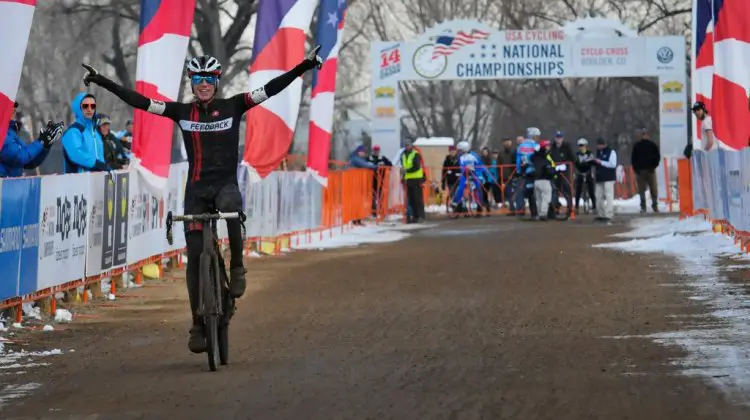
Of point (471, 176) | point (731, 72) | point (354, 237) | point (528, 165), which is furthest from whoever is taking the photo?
point (471, 176)

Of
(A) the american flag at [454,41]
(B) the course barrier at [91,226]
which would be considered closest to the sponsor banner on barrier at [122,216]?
(B) the course barrier at [91,226]

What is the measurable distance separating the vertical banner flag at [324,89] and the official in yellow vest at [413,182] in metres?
8.06

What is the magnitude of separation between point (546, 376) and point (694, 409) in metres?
1.39

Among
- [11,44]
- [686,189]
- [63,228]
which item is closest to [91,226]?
[63,228]

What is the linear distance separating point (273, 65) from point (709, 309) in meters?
9.51

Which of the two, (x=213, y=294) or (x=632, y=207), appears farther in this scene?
(x=632, y=207)

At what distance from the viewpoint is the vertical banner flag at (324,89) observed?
2441 centimetres

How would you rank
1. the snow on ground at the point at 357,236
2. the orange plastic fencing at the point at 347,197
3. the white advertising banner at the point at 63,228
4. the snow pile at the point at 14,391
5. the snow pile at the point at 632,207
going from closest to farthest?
the snow pile at the point at 14,391 < the white advertising banner at the point at 63,228 < the snow on ground at the point at 357,236 < the orange plastic fencing at the point at 347,197 < the snow pile at the point at 632,207

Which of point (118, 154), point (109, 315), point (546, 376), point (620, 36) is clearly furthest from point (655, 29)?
point (546, 376)

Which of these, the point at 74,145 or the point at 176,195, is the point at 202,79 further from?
the point at 176,195

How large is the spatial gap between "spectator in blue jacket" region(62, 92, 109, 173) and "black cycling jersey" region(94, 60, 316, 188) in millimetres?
5193

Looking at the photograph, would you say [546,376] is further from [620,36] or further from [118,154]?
[620,36]

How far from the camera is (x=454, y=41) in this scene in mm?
39125

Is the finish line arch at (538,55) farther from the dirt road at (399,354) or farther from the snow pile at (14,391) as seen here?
the snow pile at (14,391)
